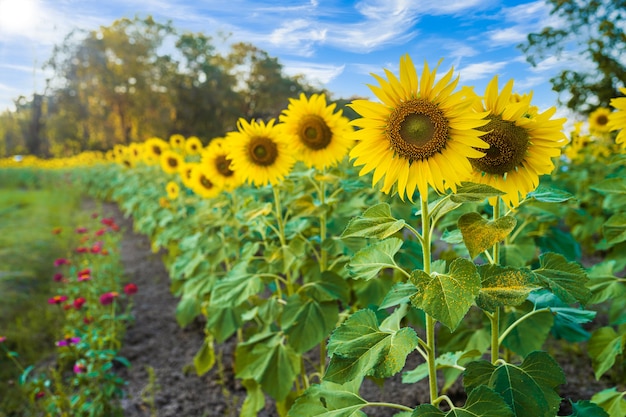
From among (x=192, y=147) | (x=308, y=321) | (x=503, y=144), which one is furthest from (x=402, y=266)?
(x=192, y=147)

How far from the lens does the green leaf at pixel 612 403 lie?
178 centimetres

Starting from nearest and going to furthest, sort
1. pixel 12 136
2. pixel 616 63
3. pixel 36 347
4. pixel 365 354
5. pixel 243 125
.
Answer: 1. pixel 365 354
2. pixel 243 125
3. pixel 36 347
4. pixel 616 63
5. pixel 12 136

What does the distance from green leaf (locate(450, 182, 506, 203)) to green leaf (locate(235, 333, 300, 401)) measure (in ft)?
3.93

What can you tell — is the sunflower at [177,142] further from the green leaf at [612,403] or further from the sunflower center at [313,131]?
the green leaf at [612,403]

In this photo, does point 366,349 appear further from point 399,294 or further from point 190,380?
point 190,380

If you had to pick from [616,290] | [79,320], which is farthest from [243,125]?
[79,320]

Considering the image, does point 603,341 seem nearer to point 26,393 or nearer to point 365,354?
point 365,354

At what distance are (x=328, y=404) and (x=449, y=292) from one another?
1.84ft

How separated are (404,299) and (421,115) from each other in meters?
0.43

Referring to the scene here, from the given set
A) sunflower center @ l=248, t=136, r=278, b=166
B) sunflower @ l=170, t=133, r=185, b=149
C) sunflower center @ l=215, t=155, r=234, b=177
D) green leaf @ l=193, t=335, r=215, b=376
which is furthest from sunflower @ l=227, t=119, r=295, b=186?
sunflower @ l=170, t=133, r=185, b=149

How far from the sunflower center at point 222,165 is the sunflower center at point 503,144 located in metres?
2.04

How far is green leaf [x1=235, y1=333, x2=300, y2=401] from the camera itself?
2.13m

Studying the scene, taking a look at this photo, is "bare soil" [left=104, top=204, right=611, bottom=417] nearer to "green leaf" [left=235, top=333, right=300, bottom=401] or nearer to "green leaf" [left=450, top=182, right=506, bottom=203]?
"green leaf" [left=235, top=333, right=300, bottom=401]

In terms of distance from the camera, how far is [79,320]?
12.1ft
